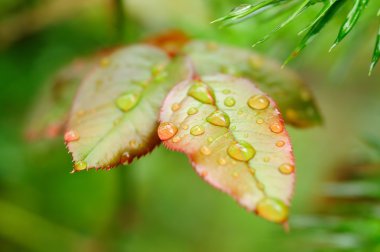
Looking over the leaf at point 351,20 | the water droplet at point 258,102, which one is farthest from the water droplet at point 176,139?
the leaf at point 351,20

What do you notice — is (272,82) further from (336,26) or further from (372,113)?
(372,113)

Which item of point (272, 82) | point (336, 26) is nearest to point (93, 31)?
point (336, 26)

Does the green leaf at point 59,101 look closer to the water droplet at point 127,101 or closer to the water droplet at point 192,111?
the water droplet at point 127,101

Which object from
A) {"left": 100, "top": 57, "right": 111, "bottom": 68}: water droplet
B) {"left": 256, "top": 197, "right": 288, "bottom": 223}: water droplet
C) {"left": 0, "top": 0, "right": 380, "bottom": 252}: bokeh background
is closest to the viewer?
{"left": 256, "top": 197, "right": 288, "bottom": 223}: water droplet

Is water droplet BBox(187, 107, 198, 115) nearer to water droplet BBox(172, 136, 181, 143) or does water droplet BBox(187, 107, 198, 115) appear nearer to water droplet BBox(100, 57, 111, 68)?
water droplet BBox(172, 136, 181, 143)

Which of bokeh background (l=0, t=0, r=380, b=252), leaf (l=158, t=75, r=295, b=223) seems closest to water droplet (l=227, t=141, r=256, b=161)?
leaf (l=158, t=75, r=295, b=223)

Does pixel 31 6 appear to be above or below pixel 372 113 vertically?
above

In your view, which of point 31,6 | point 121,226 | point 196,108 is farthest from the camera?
point 31,6

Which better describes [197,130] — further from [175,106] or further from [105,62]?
[105,62]
